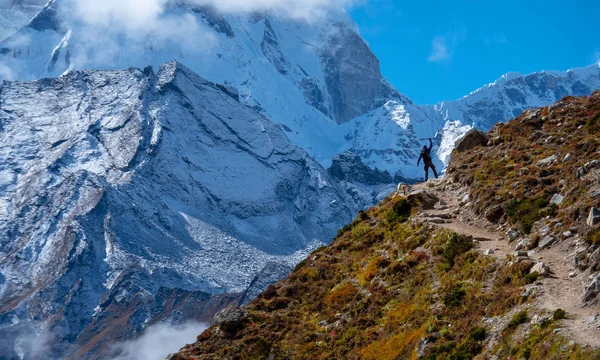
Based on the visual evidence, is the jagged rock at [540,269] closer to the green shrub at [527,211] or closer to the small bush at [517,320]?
the small bush at [517,320]

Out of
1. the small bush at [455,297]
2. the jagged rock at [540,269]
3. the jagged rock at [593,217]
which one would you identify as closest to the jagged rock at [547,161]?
the jagged rock at [593,217]

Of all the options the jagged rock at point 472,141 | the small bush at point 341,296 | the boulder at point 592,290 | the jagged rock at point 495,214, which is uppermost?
the jagged rock at point 472,141

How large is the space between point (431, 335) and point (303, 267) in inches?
651

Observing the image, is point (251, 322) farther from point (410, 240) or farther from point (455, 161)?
point (455, 161)

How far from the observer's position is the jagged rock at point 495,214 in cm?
4180

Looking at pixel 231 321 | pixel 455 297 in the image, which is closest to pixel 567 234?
pixel 455 297

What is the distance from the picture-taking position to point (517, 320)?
30391 mm

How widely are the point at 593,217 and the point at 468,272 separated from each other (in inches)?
213

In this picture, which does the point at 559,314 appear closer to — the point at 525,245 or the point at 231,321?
the point at 525,245

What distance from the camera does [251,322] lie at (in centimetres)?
4356

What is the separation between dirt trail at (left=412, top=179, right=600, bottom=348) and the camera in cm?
2822

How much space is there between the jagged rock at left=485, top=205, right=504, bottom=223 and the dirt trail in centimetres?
28

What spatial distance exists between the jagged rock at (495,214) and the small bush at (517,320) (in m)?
11.5

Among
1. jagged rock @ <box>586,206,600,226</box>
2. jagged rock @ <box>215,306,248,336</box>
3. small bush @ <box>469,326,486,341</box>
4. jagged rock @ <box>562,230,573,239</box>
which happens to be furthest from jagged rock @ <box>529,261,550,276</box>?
jagged rock @ <box>215,306,248,336</box>
